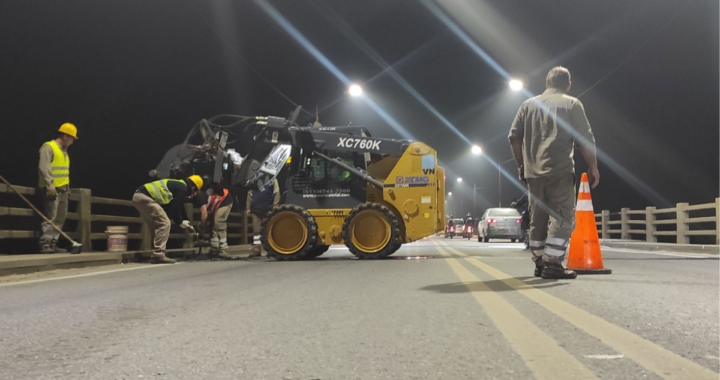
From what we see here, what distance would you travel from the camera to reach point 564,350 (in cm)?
304

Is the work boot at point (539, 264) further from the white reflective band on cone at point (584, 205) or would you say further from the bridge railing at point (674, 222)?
the bridge railing at point (674, 222)

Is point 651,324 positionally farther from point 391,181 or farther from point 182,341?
point 391,181

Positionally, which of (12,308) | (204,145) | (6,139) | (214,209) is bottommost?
(12,308)

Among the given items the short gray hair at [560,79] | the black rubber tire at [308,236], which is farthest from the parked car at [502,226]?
the short gray hair at [560,79]

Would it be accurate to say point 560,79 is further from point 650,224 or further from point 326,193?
point 650,224

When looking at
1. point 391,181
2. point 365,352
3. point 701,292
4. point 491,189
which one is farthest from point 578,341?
point 491,189

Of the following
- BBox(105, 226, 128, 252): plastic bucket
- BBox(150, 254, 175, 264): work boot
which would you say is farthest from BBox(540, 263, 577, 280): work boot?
BBox(105, 226, 128, 252): plastic bucket

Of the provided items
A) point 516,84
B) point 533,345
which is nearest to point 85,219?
point 533,345

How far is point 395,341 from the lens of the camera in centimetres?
335

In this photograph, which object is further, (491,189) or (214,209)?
(491,189)

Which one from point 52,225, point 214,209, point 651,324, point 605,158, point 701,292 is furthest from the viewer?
point 605,158

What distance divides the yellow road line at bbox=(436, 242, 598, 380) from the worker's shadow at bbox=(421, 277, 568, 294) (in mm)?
601

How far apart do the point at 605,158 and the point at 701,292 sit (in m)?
32.1

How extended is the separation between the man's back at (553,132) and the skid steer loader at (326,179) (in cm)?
485
